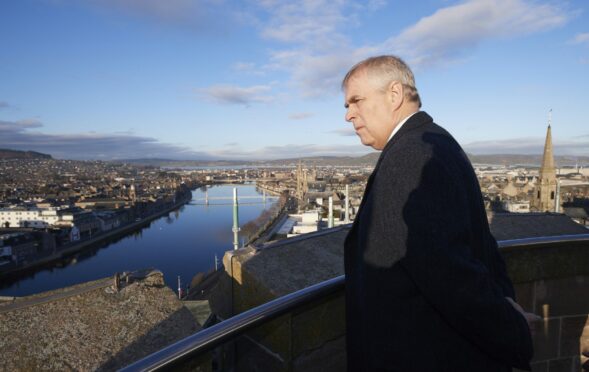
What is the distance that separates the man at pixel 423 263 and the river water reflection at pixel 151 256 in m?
18.6

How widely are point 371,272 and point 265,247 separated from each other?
126 cm

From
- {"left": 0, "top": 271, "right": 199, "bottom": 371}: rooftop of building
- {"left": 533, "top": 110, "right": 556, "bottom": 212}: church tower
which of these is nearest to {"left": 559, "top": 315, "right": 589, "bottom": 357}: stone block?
{"left": 0, "top": 271, "right": 199, "bottom": 371}: rooftop of building

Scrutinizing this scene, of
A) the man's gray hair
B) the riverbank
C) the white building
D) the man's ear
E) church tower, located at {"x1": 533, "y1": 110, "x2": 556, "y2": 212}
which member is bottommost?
the riverbank

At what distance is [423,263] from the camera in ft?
2.20

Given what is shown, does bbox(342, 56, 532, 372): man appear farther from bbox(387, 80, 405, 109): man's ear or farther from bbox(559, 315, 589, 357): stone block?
bbox(559, 315, 589, 357): stone block

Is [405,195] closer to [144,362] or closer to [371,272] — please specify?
[371,272]

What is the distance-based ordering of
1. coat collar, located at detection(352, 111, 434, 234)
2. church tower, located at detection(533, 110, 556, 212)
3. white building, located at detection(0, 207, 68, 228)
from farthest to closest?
white building, located at detection(0, 207, 68, 228) < church tower, located at detection(533, 110, 556, 212) < coat collar, located at detection(352, 111, 434, 234)

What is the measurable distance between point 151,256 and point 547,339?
2667 centimetres

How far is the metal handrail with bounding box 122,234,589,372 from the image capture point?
678 mm

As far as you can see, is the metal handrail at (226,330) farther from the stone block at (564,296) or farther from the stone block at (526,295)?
the stone block at (564,296)

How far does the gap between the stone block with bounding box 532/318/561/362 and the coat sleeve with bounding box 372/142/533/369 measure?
139cm

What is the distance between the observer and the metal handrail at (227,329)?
68 cm

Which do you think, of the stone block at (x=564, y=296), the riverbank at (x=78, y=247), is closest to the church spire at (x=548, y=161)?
the stone block at (x=564, y=296)

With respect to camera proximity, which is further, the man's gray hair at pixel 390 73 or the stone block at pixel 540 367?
the stone block at pixel 540 367
